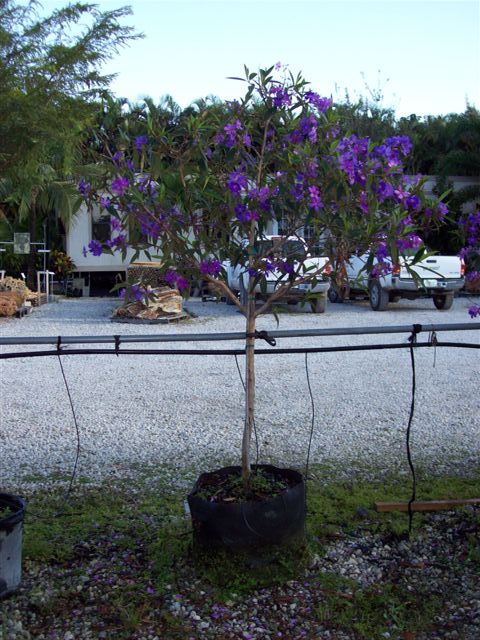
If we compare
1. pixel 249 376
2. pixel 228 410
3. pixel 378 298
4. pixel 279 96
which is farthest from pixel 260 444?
pixel 378 298

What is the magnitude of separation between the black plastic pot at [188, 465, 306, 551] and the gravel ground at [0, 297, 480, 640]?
187mm

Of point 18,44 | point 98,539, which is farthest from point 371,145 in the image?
point 18,44

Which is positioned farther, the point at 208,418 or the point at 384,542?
the point at 208,418

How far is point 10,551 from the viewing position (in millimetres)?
2836

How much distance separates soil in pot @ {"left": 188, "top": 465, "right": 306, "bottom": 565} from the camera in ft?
9.71

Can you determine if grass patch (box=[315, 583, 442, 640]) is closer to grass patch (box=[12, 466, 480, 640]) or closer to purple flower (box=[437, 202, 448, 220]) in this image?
grass patch (box=[12, 466, 480, 640])

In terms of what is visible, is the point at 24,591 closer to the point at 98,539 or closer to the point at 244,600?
the point at 98,539

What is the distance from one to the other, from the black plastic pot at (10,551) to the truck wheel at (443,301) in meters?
12.6

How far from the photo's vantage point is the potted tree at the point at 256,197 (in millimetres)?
2781

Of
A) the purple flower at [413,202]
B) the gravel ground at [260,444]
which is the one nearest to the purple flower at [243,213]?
the purple flower at [413,202]

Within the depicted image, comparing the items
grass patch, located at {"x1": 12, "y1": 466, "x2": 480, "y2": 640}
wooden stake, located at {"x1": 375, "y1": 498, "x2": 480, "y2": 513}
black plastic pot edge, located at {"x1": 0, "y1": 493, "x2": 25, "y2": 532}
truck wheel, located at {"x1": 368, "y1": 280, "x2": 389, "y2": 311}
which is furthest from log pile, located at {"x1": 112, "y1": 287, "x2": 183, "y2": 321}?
black plastic pot edge, located at {"x1": 0, "y1": 493, "x2": 25, "y2": 532}

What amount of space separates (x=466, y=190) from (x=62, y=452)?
20.8m

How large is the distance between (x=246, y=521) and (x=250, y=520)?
2 centimetres

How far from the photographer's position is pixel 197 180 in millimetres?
2922
